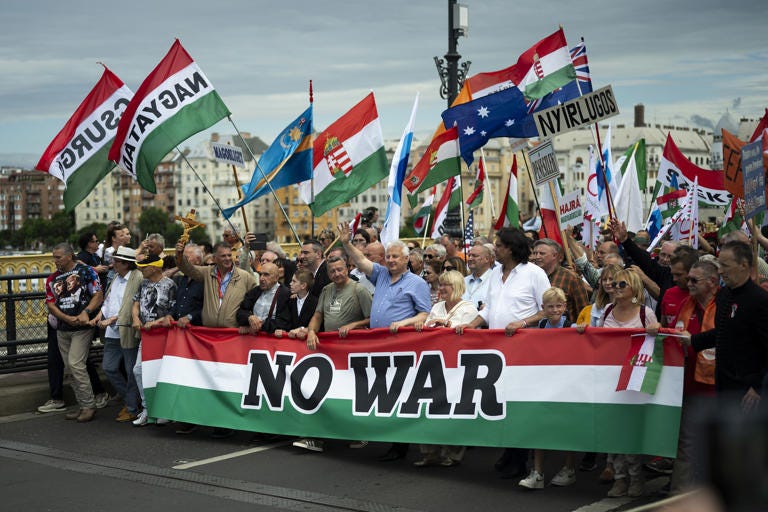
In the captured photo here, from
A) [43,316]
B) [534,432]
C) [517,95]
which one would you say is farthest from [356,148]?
[534,432]

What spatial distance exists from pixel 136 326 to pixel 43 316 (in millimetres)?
2152

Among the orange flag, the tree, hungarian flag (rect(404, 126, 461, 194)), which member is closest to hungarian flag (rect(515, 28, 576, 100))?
hungarian flag (rect(404, 126, 461, 194))

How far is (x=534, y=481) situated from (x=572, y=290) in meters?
1.97

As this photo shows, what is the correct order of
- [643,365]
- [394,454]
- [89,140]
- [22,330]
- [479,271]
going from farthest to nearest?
[89,140] < [22,330] < [479,271] < [394,454] < [643,365]

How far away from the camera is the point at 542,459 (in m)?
7.34

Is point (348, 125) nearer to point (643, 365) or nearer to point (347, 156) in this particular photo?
point (347, 156)

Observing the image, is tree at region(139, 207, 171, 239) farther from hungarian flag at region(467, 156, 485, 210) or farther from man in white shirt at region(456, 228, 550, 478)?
man in white shirt at region(456, 228, 550, 478)

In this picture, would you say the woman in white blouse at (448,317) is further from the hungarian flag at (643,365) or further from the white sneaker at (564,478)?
the hungarian flag at (643,365)

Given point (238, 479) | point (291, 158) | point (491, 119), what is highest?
point (491, 119)

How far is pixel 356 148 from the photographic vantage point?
12.6 meters

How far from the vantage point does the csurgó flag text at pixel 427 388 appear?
7.00 m

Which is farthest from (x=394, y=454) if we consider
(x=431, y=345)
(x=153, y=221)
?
(x=153, y=221)

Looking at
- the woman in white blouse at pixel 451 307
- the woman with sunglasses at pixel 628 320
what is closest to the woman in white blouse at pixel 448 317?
the woman in white blouse at pixel 451 307

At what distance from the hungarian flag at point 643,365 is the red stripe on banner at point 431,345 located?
48 millimetres
